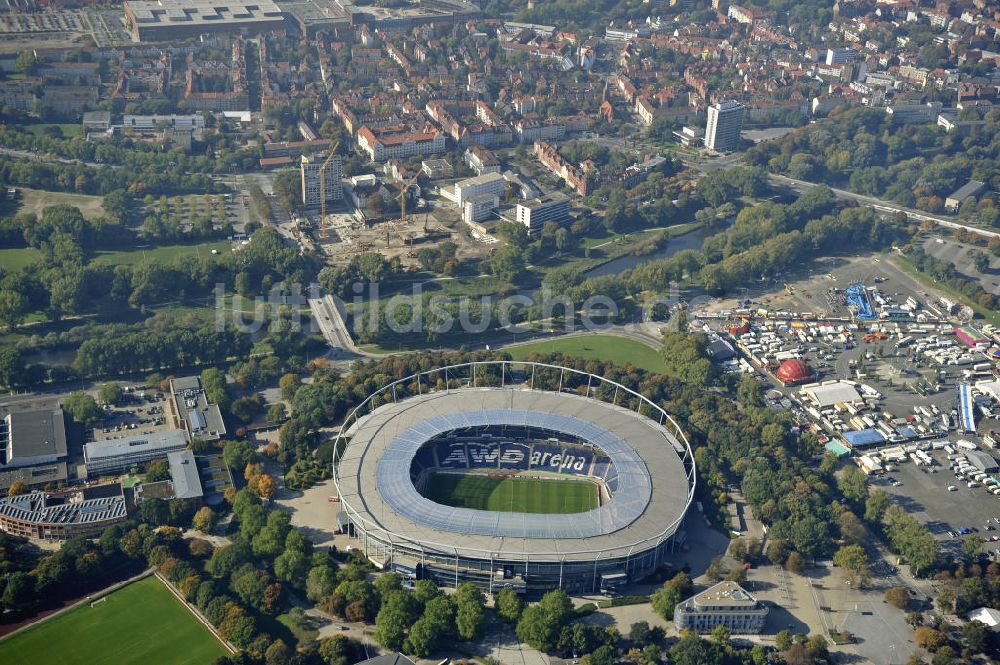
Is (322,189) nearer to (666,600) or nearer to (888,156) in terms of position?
(666,600)

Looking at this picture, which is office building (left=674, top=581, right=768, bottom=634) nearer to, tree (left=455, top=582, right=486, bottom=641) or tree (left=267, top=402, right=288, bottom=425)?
tree (left=455, top=582, right=486, bottom=641)

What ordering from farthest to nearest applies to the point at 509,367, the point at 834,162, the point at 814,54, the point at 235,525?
the point at 814,54, the point at 834,162, the point at 509,367, the point at 235,525

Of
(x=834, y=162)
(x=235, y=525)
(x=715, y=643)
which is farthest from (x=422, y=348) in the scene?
(x=834, y=162)

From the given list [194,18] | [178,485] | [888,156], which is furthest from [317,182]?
[888,156]

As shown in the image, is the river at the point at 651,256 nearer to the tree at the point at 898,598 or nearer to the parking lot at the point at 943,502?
the parking lot at the point at 943,502

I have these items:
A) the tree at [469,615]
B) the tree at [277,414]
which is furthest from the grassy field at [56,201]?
the tree at [469,615]

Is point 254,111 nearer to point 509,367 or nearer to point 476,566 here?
point 509,367

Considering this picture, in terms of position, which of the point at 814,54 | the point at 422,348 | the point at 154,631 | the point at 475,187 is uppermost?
the point at 814,54
